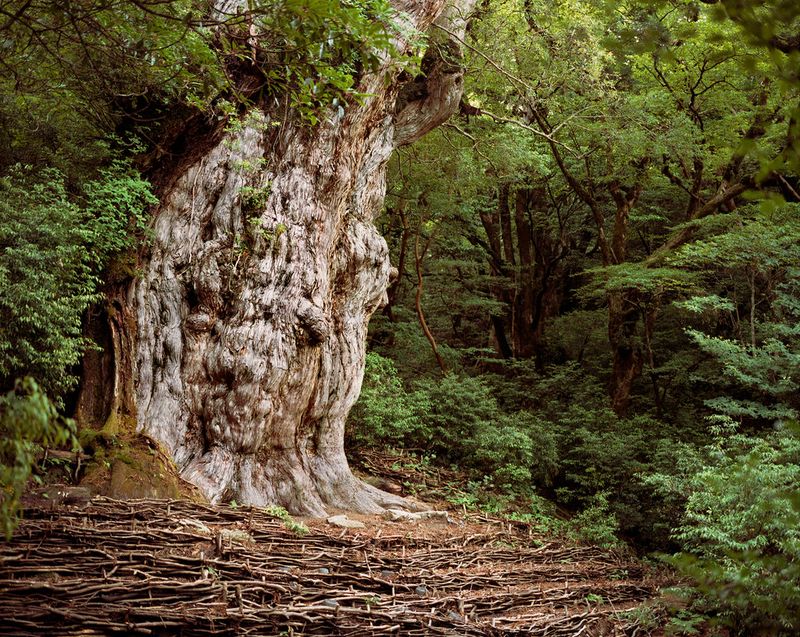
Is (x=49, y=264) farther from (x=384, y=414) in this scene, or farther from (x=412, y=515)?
(x=384, y=414)

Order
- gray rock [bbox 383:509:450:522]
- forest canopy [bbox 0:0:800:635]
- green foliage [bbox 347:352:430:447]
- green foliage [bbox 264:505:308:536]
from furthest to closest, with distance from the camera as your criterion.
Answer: green foliage [bbox 347:352:430:447]
gray rock [bbox 383:509:450:522]
green foliage [bbox 264:505:308:536]
forest canopy [bbox 0:0:800:635]

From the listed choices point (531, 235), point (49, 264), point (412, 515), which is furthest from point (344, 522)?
point (531, 235)

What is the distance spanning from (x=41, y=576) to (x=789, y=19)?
156 inches

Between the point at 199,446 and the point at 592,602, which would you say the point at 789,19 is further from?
the point at 199,446

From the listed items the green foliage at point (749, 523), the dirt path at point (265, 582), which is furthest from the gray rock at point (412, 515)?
the green foliage at point (749, 523)

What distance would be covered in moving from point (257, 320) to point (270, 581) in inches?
116

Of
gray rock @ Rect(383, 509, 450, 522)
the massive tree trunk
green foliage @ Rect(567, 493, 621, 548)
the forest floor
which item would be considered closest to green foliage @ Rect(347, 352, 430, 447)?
the massive tree trunk

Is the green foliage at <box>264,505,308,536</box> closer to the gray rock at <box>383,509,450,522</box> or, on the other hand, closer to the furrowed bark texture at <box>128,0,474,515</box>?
the furrowed bark texture at <box>128,0,474,515</box>

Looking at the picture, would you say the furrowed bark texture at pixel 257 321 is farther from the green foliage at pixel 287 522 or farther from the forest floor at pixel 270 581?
the forest floor at pixel 270 581

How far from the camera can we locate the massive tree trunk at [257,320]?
241 inches

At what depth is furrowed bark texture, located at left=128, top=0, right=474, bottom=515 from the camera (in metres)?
6.13

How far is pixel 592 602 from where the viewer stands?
570 cm

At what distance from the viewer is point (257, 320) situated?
255 inches

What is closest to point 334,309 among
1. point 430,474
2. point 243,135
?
point 243,135
